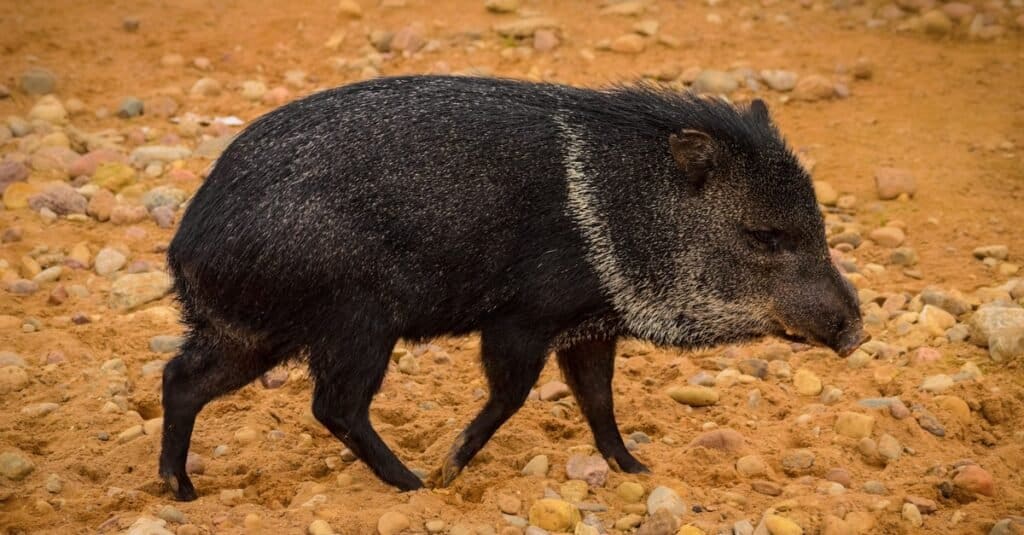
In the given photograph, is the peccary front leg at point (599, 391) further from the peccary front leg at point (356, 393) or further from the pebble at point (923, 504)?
the pebble at point (923, 504)

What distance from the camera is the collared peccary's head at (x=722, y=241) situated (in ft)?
16.4

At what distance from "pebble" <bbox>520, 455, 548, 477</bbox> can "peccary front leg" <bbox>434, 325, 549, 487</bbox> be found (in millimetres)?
253

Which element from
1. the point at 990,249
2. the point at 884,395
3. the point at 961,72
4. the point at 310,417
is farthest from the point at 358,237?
the point at 961,72

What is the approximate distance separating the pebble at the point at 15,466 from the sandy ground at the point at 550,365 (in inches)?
1.8

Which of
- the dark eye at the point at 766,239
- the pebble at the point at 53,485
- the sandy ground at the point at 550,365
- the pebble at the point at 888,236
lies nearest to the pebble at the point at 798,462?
the sandy ground at the point at 550,365

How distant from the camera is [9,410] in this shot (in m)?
5.71

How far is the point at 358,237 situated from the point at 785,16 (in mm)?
6870

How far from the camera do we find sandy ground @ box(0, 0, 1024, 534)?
16.4ft

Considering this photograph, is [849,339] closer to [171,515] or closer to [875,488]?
[875,488]

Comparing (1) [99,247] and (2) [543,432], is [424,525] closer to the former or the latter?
(2) [543,432]

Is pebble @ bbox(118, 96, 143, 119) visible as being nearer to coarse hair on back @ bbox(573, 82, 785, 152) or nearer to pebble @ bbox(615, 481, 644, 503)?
coarse hair on back @ bbox(573, 82, 785, 152)

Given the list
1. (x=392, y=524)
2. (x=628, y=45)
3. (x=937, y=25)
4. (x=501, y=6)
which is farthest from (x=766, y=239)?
(x=501, y=6)

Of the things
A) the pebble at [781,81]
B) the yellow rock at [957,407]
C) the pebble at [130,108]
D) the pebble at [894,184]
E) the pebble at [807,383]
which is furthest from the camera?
the pebble at [781,81]

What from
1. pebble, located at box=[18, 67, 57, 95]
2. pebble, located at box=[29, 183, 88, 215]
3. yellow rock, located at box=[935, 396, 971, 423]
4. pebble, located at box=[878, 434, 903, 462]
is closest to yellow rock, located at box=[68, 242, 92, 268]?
pebble, located at box=[29, 183, 88, 215]
